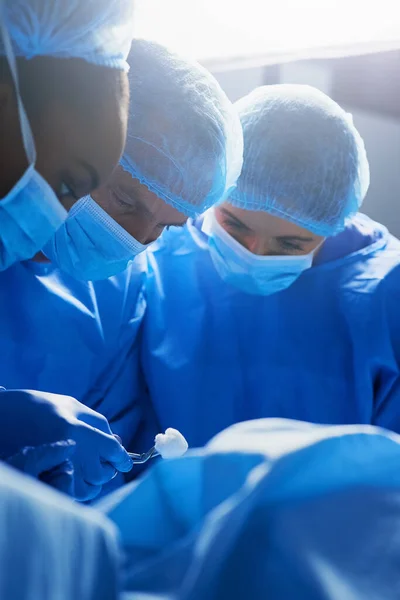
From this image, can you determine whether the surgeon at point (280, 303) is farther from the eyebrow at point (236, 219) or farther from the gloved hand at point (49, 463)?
the gloved hand at point (49, 463)

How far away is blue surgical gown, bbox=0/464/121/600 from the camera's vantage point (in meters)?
0.36

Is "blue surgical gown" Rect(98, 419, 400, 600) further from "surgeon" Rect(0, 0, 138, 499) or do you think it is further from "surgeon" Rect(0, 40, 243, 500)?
"surgeon" Rect(0, 40, 243, 500)

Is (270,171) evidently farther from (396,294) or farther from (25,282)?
(25,282)

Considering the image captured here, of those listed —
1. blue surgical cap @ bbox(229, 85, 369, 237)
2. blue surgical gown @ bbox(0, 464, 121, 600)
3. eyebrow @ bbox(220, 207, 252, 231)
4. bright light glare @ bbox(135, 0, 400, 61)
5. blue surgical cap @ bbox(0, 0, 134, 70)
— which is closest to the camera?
blue surgical gown @ bbox(0, 464, 121, 600)

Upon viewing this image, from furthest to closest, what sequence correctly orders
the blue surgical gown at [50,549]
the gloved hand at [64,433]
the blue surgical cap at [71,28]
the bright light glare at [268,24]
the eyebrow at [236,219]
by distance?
1. the bright light glare at [268,24]
2. the eyebrow at [236,219]
3. the gloved hand at [64,433]
4. the blue surgical cap at [71,28]
5. the blue surgical gown at [50,549]

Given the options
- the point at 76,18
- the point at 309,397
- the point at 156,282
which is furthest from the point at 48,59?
the point at 309,397

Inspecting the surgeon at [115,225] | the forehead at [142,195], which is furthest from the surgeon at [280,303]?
the forehead at [142,195]

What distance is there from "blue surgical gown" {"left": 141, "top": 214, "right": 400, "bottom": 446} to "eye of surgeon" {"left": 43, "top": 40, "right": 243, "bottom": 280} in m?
0.31

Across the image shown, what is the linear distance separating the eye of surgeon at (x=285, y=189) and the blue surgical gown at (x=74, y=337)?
286 millimetres

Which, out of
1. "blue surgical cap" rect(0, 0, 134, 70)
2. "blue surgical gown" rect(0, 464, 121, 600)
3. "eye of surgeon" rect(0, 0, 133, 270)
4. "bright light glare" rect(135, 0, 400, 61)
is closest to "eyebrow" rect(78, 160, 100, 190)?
"eye of surgeon" rect(0, 0, 133, 270)

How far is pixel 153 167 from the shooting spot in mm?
1243

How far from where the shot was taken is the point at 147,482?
0.51m

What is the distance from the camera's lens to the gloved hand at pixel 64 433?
91 centimetres

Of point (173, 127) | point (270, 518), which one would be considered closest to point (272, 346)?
point (173, 127)
